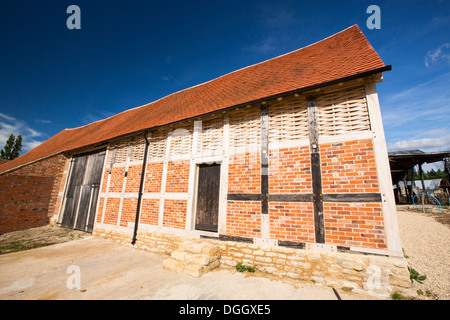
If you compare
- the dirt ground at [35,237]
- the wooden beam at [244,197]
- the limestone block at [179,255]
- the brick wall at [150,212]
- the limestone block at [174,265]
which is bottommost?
the dirt ground at [35,237]

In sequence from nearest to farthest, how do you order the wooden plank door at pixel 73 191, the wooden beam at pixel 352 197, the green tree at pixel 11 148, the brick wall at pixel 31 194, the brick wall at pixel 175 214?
1. the wooden beam at pixel 352 197
2. the brick wall at pixel 175 214
3. the brick wall at pixel 31 194
4. the wooden plank door at pixel 73 191
5. the green tree at pixel 11 148

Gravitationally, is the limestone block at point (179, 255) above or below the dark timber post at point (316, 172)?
below

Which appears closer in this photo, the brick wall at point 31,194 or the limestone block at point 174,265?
the limestone block at point 174,265

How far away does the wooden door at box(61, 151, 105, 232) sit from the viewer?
7.81 metres

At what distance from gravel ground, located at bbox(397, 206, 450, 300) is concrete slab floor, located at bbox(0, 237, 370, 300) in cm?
131

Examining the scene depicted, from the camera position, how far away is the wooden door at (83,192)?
781 cm

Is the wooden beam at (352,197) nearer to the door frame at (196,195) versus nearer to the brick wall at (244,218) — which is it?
the brick wall at (244,218)

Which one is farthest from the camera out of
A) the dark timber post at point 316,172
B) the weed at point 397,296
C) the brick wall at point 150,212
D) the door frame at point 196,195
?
the brick wall at point 150,212

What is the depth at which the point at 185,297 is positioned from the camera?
2881mm

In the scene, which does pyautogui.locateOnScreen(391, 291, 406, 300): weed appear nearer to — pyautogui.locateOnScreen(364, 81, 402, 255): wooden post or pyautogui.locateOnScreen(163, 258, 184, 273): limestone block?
pyautogui.locateOnScreen(364, 81, 402, 255): wooden post

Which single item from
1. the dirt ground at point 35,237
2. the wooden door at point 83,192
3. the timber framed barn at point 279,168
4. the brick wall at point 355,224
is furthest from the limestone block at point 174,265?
the wooden door at point 83,192

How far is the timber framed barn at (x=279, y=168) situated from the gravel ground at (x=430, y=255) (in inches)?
33.1
